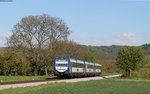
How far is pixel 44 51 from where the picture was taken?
62.5 m

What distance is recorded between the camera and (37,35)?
2451 inches

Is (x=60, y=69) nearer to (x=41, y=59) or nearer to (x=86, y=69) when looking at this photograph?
(x=86, y=69)

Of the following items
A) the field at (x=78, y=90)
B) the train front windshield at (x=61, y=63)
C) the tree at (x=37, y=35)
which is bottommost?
the field at (x=78, y=90)

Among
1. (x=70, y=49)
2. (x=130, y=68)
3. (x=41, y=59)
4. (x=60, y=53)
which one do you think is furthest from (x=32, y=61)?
(x=130, y=68)

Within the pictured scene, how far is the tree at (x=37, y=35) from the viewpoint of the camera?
60.7 m

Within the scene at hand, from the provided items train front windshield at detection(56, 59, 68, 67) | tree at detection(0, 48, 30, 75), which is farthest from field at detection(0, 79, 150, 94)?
tree at detection(0, 48, 30, 75)

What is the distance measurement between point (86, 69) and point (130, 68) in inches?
316

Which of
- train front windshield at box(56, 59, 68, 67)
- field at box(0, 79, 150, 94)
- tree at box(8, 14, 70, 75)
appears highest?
tree at box(8, 14, 70, 75)

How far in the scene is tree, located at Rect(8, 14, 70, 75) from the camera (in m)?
Answer: 60.7

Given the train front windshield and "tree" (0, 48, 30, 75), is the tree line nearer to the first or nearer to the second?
"tree" (0, 48, 30, 75)

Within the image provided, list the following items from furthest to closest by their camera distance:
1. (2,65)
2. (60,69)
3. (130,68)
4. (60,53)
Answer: (60,53) → (2,65) → (130,68) → (60,69)

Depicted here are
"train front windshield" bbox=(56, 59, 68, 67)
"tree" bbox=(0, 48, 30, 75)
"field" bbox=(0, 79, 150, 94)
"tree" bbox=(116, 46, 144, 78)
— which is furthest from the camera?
"tree" bbox=(0, 48, 30, 75)

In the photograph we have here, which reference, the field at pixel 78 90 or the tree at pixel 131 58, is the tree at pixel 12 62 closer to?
the tree at pixel 131 58

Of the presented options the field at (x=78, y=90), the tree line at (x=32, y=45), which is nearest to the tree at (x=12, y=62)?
the tree line at (x=32, y=45)
